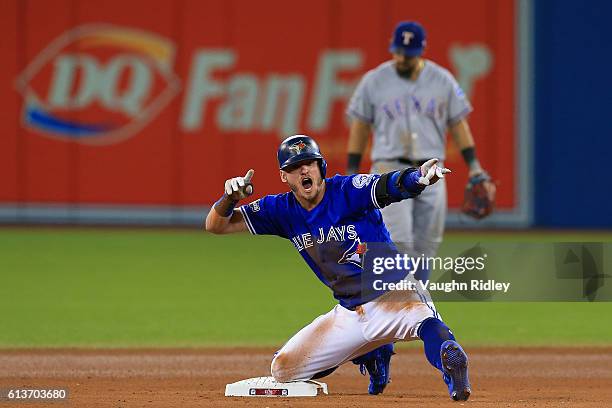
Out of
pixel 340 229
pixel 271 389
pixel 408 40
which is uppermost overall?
pixel 408 40

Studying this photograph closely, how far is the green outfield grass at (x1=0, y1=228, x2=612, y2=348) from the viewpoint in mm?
9898

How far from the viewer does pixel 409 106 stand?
9680 mm

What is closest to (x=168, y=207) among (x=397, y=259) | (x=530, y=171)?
(x=530, y=171)

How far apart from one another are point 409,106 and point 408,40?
569 mm

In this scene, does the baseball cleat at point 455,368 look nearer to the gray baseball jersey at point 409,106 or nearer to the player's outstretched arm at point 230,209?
the player's outstretched arm at point 230,209

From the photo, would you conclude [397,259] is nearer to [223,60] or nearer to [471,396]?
[471,396]

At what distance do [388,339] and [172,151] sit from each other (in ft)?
39.0

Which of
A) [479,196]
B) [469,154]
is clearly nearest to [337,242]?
[469,154]

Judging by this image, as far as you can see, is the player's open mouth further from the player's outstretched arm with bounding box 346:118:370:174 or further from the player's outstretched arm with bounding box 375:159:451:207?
the player's outstretched arm with bounding box 346:118:370:174

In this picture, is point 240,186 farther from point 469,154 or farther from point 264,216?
point 469,154

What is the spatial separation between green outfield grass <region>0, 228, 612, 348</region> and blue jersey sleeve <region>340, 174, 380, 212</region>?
9.50 feet

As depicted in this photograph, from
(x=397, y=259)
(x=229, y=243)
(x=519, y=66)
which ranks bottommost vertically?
(x=229, y=243)

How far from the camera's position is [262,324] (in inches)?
412

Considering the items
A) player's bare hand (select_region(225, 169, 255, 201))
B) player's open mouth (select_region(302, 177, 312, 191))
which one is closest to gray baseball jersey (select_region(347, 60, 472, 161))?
player's open mouth (select_region(302, 177, 312, 191))
